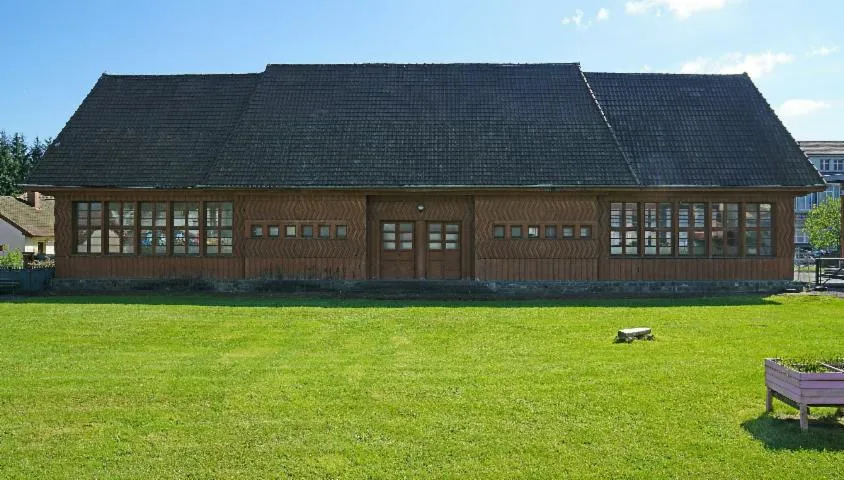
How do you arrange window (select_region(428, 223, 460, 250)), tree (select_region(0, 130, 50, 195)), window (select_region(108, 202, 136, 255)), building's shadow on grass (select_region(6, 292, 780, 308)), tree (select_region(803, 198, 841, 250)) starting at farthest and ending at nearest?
1. tree (select_region(0, 130, 50, 195))
2. tree (select_region(803, 198, 841, 250))
3. window (select_region(108, 202, 136, 255))
4. window (select_region(428, 223, 460, 250))
5. building's shadow on grass (select_region(6, 292, 780, 308))

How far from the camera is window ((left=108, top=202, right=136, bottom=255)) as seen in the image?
22344 mm

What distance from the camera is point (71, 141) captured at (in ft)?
77.2

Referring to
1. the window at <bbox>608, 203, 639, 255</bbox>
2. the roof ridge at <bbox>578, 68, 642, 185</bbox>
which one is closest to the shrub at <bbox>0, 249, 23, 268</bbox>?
the window at <bbox>608, 203, 639, 255</bbox>

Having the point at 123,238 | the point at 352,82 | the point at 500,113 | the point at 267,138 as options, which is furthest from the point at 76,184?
the point at 500,113

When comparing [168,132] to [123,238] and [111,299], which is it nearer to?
[123,238]

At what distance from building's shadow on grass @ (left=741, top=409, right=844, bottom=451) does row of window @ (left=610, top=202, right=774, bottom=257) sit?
1403cm

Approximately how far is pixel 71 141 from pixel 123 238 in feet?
14.3

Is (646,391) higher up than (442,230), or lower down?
lower down

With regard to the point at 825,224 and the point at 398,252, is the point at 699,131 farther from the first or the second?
the point at 825,224

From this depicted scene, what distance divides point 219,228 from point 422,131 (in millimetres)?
7669

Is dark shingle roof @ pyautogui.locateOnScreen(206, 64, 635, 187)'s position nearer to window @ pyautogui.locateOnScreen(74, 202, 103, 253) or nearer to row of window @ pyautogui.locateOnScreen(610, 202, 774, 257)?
row of window @ pyautogui.locateOnScreen(610, 202, 774, 257)

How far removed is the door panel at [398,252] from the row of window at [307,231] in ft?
4.73

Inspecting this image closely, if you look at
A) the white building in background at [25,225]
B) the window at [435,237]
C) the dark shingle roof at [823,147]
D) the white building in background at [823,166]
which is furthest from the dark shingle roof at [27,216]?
the dark shingle roof at [823,147]

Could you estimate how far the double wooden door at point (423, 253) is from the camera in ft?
72.2
